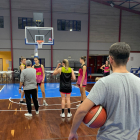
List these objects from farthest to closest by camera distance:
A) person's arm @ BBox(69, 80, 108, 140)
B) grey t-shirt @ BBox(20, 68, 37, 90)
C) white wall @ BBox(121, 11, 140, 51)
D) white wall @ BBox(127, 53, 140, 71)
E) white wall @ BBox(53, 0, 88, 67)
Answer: white wall @ BBox(127, 53, 140, 71), white wall @ BBox(121, 11, 140, 51), white wall @ BBox(53, 0, 88, 67), grey t-shirt @ BBox(20, 68, 37, 90), person's arm @ BBox(69, 80, 108, 140)

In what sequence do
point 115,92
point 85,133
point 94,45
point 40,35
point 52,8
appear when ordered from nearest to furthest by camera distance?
point 115,92 → point 85,133 → point 40,35 → point 52,8 → point 94,45

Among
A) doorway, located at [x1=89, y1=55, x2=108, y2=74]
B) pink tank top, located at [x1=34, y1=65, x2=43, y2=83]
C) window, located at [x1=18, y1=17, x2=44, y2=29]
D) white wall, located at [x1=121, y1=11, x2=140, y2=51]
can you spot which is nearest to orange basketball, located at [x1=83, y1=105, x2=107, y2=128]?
pink tank top, located at [x1=34, y1=65, x2=43, y2=83]

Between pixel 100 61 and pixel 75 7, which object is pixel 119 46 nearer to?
pixel 75 7

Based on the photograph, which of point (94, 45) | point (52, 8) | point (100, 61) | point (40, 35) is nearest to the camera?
point (40, 35)

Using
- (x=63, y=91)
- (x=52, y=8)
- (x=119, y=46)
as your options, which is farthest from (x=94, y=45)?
(x=119, y=46)

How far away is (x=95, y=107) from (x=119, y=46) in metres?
0.56

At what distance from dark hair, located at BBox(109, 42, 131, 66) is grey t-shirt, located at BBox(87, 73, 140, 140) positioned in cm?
12

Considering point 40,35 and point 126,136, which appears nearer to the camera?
point 126,136

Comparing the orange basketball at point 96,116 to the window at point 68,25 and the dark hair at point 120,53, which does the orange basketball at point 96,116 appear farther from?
the window at point 68,25

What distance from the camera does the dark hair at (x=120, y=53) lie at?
123 centimetres

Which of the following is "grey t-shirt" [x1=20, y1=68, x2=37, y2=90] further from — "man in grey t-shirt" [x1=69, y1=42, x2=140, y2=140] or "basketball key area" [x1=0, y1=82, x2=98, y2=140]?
"man in grey t-shirt" [x1=69, y1=42, x2=140, y2=140]

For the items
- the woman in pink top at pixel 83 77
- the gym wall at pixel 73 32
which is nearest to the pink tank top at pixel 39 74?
the woman in pink top at pixel 83 77

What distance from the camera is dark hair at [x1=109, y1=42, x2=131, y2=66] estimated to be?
1226mm

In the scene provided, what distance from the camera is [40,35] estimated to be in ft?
45.3
